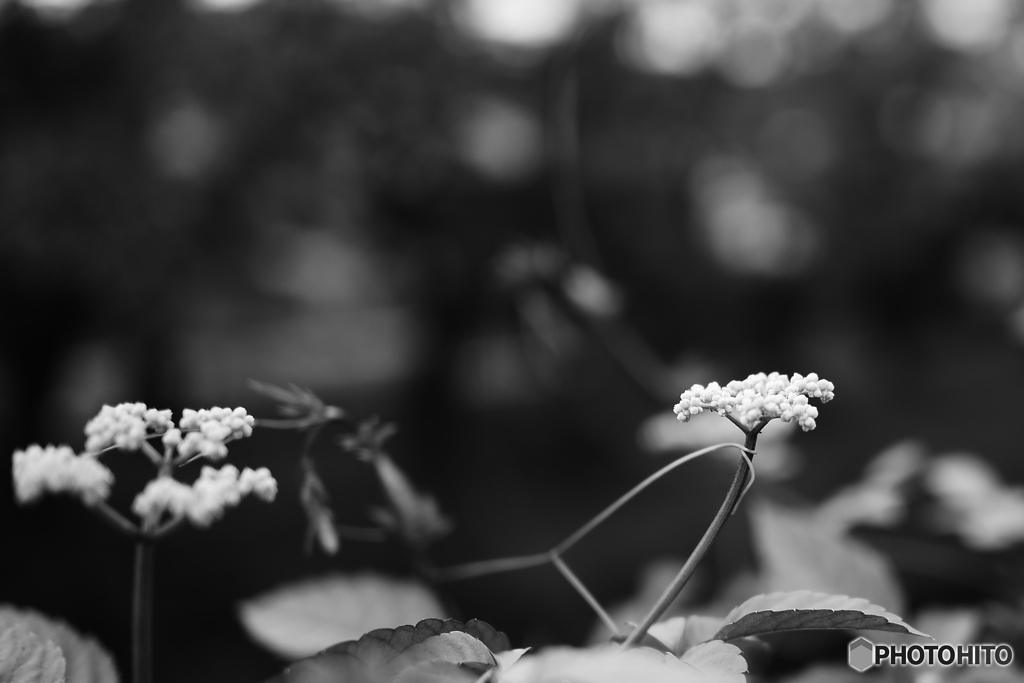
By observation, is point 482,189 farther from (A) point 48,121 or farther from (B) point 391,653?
(B) point 391,653

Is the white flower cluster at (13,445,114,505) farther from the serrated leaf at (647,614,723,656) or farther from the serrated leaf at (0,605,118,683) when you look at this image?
the serrated leaf at (647,614,723,656)

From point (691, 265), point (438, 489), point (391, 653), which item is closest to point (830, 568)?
point (391, 653)

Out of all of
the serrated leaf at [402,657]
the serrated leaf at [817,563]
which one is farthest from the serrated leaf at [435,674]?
the serrated leaf at [817,563]

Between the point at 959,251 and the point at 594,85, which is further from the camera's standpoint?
the point at 959,251

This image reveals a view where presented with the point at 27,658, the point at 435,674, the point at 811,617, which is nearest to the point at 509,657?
the point at 435,674

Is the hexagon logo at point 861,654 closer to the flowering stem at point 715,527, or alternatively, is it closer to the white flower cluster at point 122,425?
the flowering stem at point 715,527

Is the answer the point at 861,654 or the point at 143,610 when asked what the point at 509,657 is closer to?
the point at 143,610
